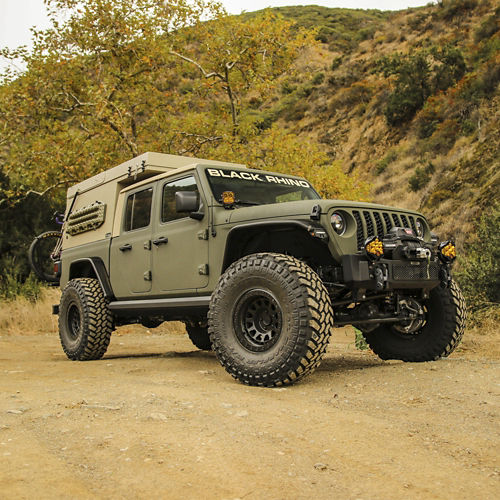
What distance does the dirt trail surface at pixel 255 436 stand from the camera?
2.56m

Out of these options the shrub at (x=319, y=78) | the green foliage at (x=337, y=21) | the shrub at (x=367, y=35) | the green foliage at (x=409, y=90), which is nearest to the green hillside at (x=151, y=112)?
the green foliage at (x=409, y=90)

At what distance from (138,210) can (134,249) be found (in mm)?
469

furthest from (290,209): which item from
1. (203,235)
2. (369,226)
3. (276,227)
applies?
(203,235)

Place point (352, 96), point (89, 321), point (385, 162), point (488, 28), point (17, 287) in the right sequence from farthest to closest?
point (352, 96) → point (385, 162) → point (488, 28) → point (17, 287) → point (89, 321)

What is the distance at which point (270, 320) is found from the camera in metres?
4.93

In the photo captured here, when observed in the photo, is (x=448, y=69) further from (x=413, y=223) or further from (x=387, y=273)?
(x=387, y=273)

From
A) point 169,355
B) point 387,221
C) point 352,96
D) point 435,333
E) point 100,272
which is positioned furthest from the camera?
point 352,96

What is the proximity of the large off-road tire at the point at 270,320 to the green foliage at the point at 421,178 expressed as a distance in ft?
60.6

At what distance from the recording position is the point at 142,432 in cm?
324

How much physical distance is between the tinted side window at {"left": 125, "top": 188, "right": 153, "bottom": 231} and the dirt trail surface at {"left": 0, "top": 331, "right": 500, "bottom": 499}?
209 centimetres

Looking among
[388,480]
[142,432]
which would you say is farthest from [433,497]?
[142,432]

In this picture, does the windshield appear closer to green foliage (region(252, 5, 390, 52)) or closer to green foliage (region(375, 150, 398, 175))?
green foliage (region(375, 150, 398, 175))

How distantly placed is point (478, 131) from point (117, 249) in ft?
55.6

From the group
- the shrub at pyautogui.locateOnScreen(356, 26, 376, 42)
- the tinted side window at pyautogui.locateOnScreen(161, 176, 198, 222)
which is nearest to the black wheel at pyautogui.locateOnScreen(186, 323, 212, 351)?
the tinted side window at pyautogui.locateOnScreen(161, 176, 198, 222)
